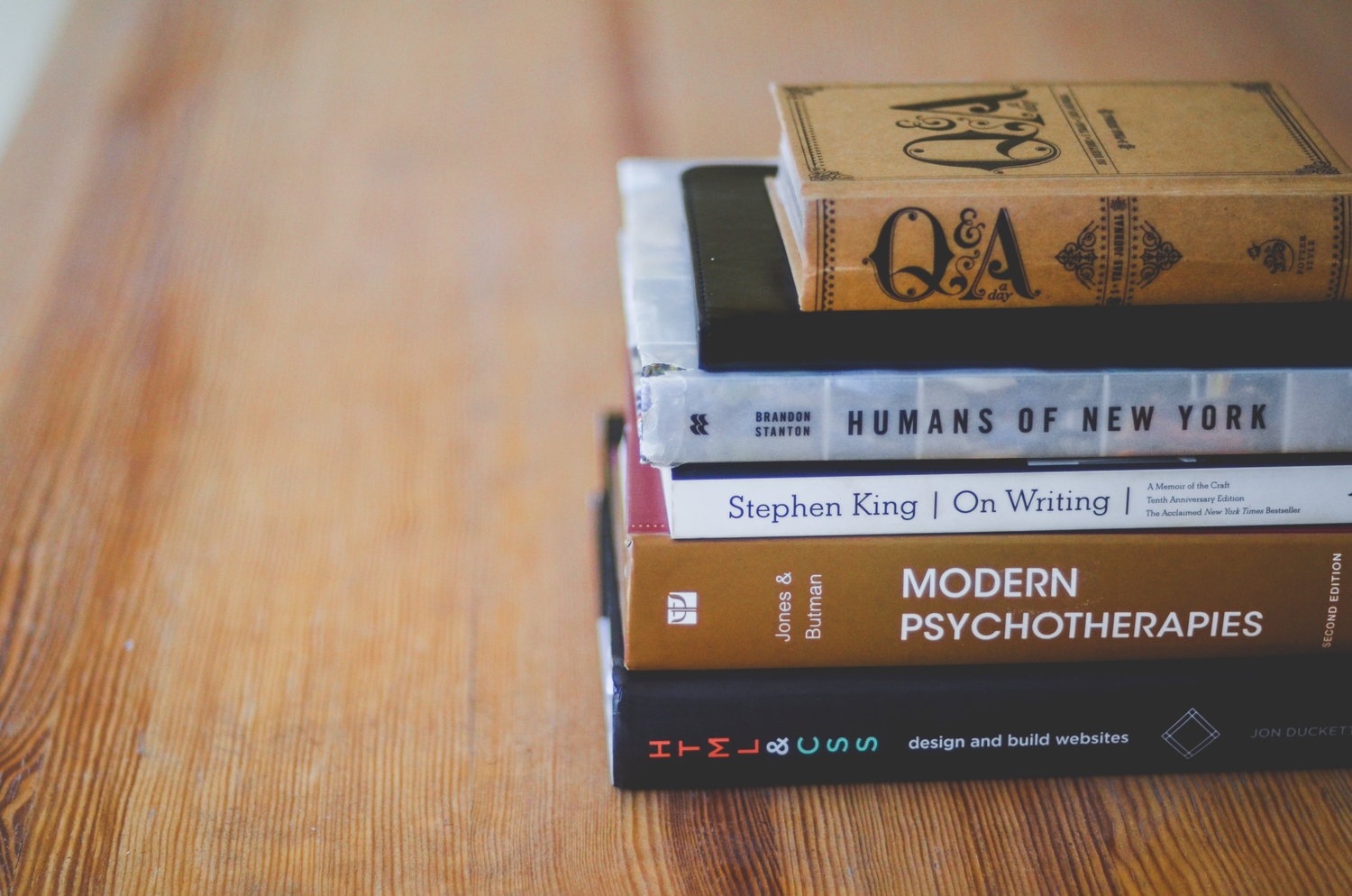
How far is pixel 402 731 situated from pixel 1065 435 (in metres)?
0.33

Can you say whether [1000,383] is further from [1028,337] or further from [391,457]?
[391,457]

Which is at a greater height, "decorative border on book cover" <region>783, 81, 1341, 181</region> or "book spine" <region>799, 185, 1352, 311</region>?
"decorative border on book cover" <region>783, 81, 1341, 181</region>

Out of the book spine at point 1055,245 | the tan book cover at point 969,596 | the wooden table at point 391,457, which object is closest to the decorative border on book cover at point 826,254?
the book spine at point 1055,245

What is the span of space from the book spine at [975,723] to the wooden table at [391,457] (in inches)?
0.5

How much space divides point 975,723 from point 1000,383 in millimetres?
150

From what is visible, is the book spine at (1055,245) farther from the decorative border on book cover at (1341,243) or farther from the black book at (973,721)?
the black book at (973,721)

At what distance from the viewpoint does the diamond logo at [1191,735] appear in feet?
1.66

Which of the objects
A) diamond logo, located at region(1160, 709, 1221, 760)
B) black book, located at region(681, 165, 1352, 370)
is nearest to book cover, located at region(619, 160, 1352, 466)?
black book, located at region(681, 165, 1352, 370)

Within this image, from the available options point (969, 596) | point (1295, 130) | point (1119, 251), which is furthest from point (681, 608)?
point (1295, 130)

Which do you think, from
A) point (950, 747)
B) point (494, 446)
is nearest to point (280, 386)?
point (494, 446)

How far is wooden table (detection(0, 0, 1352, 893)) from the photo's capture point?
49 cm

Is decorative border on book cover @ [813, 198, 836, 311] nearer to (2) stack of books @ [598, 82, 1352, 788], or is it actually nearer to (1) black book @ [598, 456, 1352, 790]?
(2) stack of books @ [598, 82, 1352, 788]

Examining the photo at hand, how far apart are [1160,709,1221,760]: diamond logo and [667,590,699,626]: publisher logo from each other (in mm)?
213

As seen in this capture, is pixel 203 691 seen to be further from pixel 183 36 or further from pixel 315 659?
pixel 183 36
